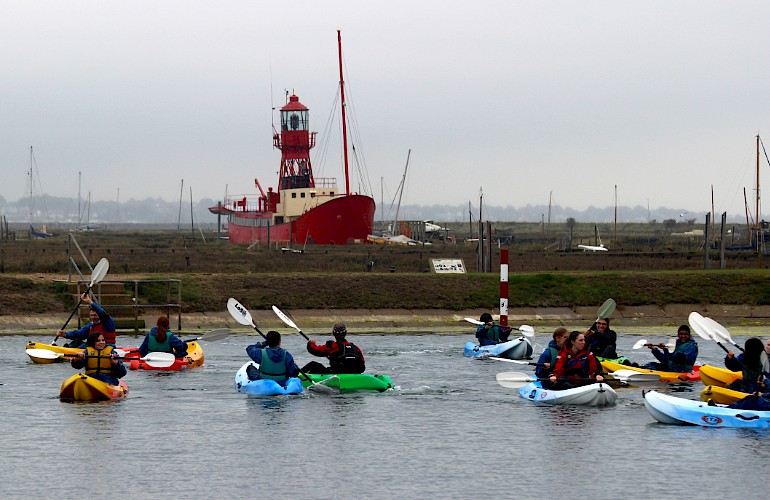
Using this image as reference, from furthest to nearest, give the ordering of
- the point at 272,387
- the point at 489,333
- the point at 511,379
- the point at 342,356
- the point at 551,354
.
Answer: the point at 489,333 → the point at 511,379 → the point at 342,356 → the point at 272,387 → the point at 551,354

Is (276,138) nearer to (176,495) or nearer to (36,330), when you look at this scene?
(36,330)

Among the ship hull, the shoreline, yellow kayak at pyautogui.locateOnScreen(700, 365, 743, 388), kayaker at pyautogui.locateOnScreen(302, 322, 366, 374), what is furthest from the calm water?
the ship hull

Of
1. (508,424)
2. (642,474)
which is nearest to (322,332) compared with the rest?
(508,424)

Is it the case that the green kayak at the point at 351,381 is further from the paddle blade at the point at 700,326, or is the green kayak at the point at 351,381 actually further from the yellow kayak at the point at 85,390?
the paddle blade at the point at 700,326

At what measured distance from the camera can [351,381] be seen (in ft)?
90.9

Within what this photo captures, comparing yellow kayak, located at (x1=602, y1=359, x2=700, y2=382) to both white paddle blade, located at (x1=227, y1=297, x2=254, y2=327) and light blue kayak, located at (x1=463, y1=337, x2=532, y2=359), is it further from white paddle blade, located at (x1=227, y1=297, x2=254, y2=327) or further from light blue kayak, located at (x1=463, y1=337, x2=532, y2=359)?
white paddle blade, located at (x1=227, y1=297, x2=254, y2=327)

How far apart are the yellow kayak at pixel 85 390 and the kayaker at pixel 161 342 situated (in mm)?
4941

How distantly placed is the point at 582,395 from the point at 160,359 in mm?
11640

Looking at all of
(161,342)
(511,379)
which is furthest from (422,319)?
(511,379)

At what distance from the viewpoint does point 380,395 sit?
2792cm

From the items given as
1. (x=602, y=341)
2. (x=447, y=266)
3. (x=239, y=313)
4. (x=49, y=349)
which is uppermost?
(x=447, y=266)

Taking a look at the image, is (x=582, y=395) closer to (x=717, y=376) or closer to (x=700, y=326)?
(x=717, y=376)

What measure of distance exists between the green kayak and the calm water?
36cm

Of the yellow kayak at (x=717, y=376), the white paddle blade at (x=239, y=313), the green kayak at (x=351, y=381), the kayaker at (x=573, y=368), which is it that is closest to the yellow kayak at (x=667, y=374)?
the yellow kayak at (x=717, y=376)
